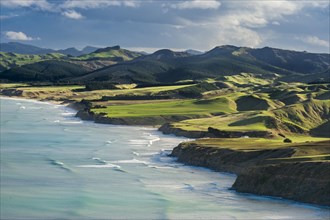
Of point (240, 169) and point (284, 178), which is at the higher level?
point (284, 178)

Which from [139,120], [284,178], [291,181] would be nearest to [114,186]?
[284,178]

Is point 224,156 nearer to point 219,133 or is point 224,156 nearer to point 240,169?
point 240,169

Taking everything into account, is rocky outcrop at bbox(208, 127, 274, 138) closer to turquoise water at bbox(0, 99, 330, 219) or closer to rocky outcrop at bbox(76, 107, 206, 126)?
turquoise water at bbox(0, 99, 330, 219)

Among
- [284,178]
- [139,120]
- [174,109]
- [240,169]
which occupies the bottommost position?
[240,169]

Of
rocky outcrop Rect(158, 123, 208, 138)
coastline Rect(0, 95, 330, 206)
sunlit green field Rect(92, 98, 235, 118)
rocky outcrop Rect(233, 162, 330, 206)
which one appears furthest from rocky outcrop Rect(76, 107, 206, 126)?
rocky outcrop Rect(233, 162, 330, 206)

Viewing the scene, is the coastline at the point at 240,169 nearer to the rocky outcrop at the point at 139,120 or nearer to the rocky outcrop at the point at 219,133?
the rocky outcrop at the point at 219,133

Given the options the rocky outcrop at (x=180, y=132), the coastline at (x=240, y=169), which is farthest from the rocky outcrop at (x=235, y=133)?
the coastline at (x=240, y=169)

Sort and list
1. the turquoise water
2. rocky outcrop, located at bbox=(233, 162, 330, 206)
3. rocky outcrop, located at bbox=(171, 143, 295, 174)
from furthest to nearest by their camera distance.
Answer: rocky outcrop, located at bbox=(171, 143, 295, 174)
rocky outcrop, located at bbox=(233, 162, 330, 206)
the turquoise water

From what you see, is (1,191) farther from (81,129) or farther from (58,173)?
(81,129)

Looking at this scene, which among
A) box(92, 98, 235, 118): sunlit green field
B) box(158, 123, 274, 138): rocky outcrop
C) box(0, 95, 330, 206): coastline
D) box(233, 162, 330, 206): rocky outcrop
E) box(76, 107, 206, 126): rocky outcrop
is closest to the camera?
box(233, 162, 330, 206): rocky outcrop
